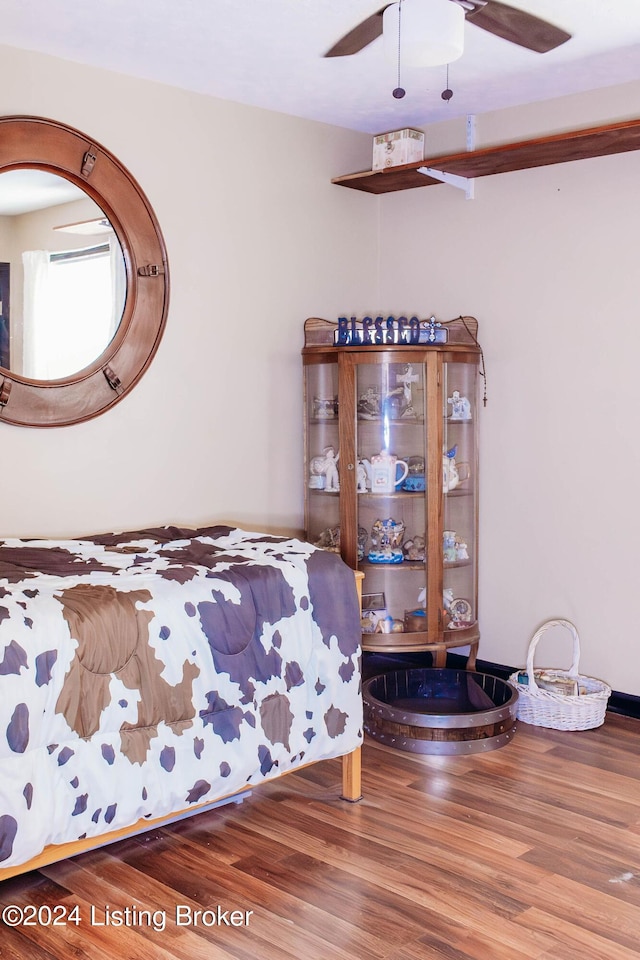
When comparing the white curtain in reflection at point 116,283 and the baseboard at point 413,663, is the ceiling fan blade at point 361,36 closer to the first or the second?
the white curtain in reflection at point 116,283

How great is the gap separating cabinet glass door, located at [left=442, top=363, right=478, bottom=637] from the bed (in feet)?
3.60

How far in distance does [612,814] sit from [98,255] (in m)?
2.44

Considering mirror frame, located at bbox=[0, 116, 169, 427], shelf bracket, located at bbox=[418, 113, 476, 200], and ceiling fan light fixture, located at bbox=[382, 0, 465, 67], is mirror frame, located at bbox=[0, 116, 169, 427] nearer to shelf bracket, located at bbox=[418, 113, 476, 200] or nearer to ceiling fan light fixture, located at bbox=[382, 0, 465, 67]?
shelf bracket, located at bbox=[418, 113, 476, 200]

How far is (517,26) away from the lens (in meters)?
2.65

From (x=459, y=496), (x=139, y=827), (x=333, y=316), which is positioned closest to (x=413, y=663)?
(x=459, y=496)

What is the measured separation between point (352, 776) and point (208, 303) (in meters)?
1.84

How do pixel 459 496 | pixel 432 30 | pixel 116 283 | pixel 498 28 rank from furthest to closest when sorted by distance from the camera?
pixel 459 496 < pixel 116 283 < pixel 498 28 < pixel 432 30

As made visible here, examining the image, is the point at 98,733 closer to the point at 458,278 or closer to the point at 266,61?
the point at 266,61

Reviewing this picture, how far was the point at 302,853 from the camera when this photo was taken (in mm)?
2559

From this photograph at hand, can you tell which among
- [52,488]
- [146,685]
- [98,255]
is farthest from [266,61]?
[146,685]

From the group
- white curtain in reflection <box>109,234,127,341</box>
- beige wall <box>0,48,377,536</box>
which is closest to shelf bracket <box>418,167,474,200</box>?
beige wall <box>0,48,377,536</box>

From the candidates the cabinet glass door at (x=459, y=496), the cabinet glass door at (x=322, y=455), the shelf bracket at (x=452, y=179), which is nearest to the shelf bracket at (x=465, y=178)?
the shelf bracket at (x=452, y=179)

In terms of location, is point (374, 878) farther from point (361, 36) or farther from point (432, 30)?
point (361, 36)

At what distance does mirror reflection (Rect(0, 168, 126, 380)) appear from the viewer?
313 cm
